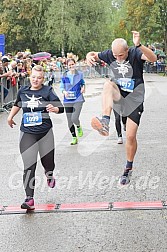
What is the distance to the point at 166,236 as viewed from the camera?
5.05m

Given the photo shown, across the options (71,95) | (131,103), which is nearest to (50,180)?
(131,103)

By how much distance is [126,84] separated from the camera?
6.68m

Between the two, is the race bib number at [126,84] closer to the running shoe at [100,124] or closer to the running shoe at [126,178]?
the running shoe at [100,124]

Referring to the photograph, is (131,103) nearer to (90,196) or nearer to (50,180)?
(90,196)

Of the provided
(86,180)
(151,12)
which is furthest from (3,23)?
(86,180)

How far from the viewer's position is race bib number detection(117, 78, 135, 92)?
666cm

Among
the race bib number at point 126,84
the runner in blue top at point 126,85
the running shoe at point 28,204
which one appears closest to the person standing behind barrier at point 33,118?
the running shoe at point 28,204

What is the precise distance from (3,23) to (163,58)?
55.7ft

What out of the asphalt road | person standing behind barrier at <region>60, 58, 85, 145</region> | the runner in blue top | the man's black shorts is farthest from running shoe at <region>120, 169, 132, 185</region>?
person standing behind barrier at <region>60, 58, 85, 145</region>

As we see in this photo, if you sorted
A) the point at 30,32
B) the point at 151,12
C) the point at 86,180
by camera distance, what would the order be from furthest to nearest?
the point at 30,32 < the point at 151,12 < the point at 86,180

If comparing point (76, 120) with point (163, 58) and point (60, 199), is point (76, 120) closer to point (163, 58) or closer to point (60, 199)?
point (60, 199)

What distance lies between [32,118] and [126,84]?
1301mm

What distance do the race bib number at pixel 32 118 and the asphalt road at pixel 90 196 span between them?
0.99m

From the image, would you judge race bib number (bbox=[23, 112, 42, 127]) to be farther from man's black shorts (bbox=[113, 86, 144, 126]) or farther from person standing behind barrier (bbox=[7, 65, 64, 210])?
man's black shorts (bbox=[113, 86, 144, 126])
